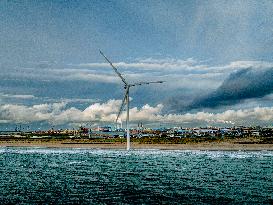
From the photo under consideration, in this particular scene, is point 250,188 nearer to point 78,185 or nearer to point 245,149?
point 78,185

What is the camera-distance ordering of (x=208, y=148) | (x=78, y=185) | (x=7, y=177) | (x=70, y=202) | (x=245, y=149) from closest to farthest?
1. (x=70, y=202)
2. (x=78, y=185)
3. (x=7, y=177)
4. (x=245, y=149)
5. (x=208, y=148)

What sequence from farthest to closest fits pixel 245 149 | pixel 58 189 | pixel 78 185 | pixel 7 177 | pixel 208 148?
pixel 208 148 < pixel 245 149 < pixel 7 177 < pixel 78 185 < pixel 58 189

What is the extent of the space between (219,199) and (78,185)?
23.7 metres

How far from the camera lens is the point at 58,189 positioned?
5638cm

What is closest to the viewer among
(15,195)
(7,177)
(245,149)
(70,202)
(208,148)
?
(70,202)

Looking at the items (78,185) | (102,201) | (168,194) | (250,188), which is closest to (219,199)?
(168,194)

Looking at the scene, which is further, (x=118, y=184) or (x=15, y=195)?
(x=118, y=184)

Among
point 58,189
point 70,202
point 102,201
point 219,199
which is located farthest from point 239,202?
point 58,189

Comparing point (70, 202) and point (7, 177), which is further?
point (7, 177)

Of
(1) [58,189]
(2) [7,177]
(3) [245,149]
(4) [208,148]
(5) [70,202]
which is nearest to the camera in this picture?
(5) [70,202]

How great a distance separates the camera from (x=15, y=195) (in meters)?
50.8

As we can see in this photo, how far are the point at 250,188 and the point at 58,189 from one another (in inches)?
1135

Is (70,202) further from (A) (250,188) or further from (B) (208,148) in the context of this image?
(B) (208,148)

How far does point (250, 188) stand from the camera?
A: 56.9 m
